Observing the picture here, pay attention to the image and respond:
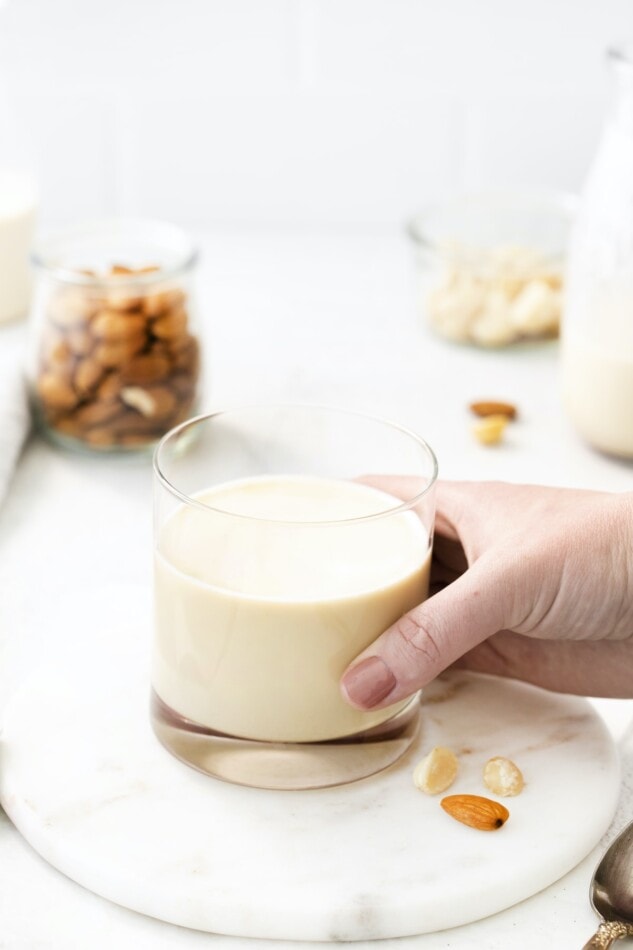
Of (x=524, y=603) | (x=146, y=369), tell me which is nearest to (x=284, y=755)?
(x=524, y=603)

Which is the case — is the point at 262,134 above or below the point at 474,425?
above

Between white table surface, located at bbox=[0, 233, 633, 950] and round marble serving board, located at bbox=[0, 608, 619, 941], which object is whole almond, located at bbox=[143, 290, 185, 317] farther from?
round marble serving board, located at bbox=[0, 608, 619, 941]

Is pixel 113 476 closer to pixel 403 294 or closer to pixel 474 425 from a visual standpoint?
pixel 474 425

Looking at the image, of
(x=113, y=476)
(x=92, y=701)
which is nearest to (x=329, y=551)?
(x=92, y=701)

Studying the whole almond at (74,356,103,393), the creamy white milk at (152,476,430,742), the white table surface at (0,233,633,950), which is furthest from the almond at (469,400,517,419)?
the creamy white milk at (152,476,430,742)

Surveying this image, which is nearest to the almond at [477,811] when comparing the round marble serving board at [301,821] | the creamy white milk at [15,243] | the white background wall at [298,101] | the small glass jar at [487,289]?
the round marble serving board at [301,821]

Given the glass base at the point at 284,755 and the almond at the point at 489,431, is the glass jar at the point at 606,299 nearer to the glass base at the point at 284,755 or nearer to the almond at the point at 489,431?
the almond at the point at 489,431
